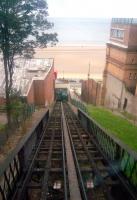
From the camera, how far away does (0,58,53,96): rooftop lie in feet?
103

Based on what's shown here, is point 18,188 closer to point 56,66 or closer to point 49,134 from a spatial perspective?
point 49,134

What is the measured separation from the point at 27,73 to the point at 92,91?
17.2 m

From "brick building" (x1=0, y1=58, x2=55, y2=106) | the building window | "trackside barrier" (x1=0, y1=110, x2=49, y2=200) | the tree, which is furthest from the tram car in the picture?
"trackside barrier" (x1=0, y1=110, x2=49, y2=200)

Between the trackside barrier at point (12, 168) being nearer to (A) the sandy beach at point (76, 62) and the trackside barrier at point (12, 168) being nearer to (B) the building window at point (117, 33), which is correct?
(B) the building window at point (117, 33)

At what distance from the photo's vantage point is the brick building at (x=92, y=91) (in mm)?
48203

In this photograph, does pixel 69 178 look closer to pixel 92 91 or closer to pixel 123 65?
pixel 123 65

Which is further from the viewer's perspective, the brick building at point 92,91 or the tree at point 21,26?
the brick building at point 92,91

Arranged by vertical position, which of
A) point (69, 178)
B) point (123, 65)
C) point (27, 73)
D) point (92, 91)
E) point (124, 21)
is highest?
point (124, 21)

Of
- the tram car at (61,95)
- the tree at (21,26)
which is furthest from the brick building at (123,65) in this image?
the tree at (21,26)

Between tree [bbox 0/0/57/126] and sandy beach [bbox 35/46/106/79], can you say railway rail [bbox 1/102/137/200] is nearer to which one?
tree [bbox 0/0/57/126]

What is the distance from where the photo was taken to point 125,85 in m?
38.0

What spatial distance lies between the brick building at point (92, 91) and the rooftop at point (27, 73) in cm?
→ 913

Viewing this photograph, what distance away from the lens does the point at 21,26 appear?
17109mm

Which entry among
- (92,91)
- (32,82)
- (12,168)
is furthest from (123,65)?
(12,168)
